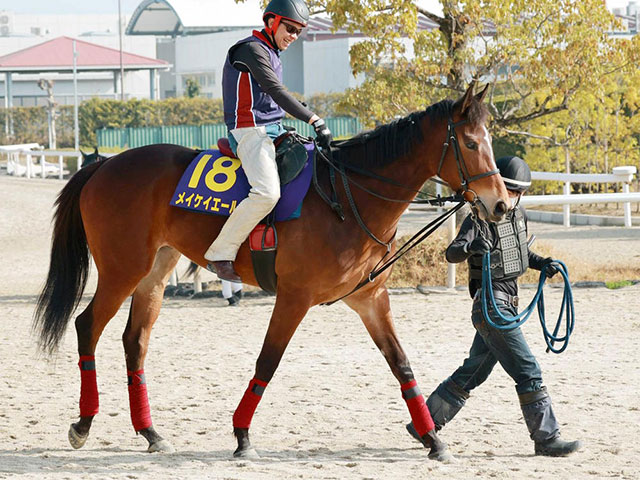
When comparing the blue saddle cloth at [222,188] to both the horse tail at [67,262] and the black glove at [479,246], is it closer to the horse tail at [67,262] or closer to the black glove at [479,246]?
the horse tail at [67,262]

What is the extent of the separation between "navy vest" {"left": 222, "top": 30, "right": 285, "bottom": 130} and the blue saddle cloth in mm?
265

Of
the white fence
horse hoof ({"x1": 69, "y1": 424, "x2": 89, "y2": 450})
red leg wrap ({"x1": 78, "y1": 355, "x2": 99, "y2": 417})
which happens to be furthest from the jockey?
the white fence

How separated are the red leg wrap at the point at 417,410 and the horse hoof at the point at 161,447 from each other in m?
1.33

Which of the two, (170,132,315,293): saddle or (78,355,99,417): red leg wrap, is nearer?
(170,132,315,293): saddle

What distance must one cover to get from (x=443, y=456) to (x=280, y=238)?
1.46 meters

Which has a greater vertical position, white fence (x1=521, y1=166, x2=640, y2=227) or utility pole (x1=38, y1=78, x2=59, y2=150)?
utility pole (x1=38, y1=78, x2=59, y2=150)

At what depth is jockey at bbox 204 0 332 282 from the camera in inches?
206

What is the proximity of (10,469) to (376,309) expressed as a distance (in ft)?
6.89

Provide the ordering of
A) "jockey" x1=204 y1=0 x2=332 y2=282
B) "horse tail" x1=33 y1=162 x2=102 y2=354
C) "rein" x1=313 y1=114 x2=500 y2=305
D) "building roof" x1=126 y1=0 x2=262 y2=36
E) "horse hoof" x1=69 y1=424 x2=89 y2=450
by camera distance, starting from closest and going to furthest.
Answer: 1. "rein" x1=313 y1=114 x2=500 y2=305
2. "jockey" x1=204 y1=0 x2=332 y2=282
3. "horse hoof" x1=69 y1=424 x2=89 y2=450
4. "horse tail" x1=33 y1=162 x2=102 y2=354
5. "building roof" x1=126 y1=0 x2=262 y2=36

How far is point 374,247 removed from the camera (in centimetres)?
531

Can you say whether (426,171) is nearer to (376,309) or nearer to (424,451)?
(376,309)

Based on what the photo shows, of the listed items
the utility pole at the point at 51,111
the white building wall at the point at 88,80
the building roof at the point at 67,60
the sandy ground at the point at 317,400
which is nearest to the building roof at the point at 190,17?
the white building wall at the point at 88,80

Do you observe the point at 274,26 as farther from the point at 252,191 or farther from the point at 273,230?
the point at 273,230

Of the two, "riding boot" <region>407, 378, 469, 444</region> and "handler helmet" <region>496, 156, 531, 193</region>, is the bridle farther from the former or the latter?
"riding boot" <region>407, 378, 469, 444</region>
